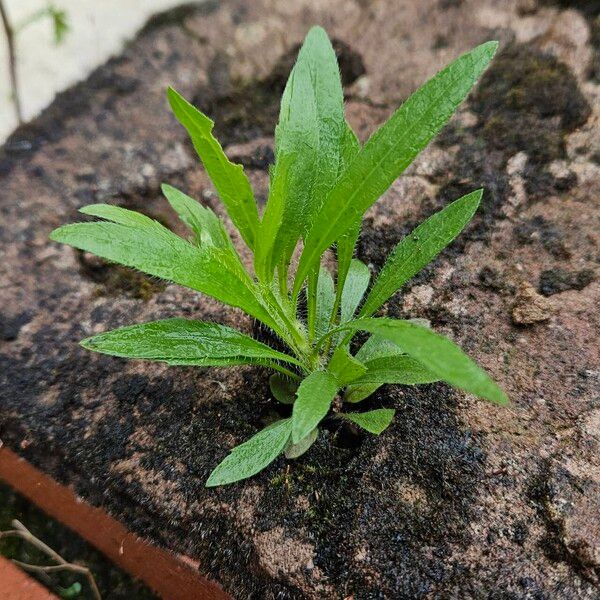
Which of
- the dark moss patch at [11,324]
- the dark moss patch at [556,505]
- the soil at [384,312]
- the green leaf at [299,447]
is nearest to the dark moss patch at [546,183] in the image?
the soil at [384,312]

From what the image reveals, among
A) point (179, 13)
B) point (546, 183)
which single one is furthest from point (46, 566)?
point (179, 13)

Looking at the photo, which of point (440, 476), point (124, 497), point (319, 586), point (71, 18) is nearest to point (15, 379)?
point (124, 497)

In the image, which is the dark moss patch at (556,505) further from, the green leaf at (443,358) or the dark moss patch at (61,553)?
the dark moss patch at (61,553)

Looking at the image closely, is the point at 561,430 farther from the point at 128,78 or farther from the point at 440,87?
the point at 128,78

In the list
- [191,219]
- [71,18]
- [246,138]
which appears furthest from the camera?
[71,18]

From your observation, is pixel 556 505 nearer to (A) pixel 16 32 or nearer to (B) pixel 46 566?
(B) pixel 46 566

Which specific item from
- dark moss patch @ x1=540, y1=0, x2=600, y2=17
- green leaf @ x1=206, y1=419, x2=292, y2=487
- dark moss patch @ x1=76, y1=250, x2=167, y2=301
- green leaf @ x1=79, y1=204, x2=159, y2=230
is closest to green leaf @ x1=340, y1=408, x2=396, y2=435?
green leaf @ x1=206, y1=419, x2=292, y2=487
